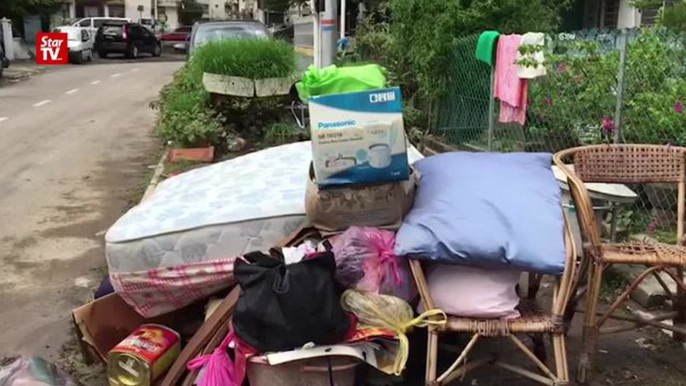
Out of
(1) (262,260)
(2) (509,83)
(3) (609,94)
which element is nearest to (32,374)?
(1) (262,260)

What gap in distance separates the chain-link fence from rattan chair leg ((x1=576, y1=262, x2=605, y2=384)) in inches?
48.2

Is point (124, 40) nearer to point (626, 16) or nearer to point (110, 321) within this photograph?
point (626, 16)

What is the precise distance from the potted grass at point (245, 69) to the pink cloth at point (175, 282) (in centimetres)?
→ 552

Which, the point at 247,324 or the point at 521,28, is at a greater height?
the point at 521,28

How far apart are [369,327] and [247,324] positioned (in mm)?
491

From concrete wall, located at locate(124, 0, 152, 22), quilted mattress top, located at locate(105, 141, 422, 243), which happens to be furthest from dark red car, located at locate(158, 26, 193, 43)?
quilted mattress top, located at locate(105, 141, 422, 243)

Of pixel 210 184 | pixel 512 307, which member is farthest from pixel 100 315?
pixel 512 307

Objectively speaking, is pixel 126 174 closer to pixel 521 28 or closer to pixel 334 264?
pixel 521 28

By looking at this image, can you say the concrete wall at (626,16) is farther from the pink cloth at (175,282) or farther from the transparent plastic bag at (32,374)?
the transparent plastic bag at (32,374)

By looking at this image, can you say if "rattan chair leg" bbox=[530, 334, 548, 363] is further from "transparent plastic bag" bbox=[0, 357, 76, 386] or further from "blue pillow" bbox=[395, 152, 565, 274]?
"transparent plastic bag" bbox=[0, 357, 76, 386]

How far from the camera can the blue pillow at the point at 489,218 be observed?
9.73 feet

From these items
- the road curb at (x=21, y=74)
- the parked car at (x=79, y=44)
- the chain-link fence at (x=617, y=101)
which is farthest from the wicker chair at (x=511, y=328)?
the parked car at (x=79, y=44)

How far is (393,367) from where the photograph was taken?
3008mm

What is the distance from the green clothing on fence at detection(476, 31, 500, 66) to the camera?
20.6ft
